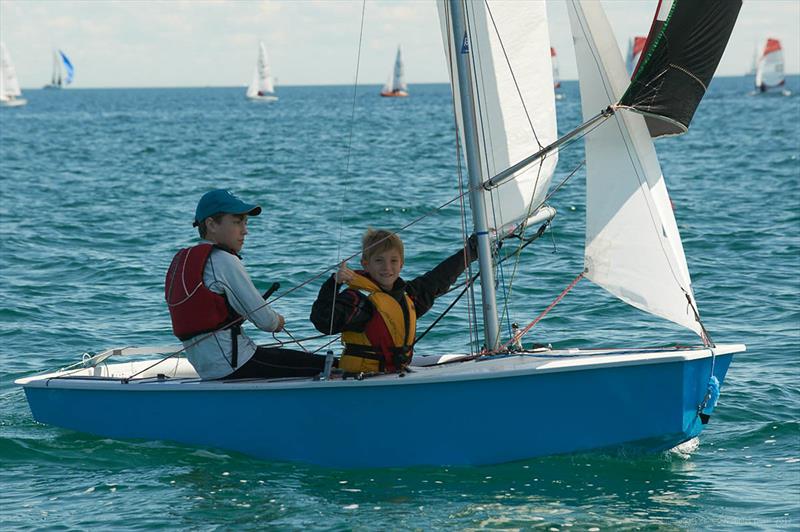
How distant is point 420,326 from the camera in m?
9.51

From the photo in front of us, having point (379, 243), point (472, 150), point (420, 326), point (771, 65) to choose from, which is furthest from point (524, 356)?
point (771, 65)

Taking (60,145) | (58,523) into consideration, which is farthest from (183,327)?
(60,145)

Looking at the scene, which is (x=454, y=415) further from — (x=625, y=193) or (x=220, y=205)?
(x=220, y=205)

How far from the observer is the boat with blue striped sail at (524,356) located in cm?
552

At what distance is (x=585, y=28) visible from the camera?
5.83 m

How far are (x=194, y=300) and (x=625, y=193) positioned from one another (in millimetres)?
2245

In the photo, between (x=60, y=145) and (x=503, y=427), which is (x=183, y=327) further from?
(x=60, y=145)

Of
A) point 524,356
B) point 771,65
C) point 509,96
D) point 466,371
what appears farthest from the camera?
point 771,65

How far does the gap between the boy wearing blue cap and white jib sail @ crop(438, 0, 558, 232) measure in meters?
1.28

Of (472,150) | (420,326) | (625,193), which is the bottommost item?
(420,326)

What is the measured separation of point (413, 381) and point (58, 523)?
1769mm

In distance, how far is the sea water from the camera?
18.0 feet

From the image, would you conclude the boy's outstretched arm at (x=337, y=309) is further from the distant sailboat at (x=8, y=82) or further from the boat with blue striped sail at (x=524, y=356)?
the distant sailboat at (x=8, y=82)

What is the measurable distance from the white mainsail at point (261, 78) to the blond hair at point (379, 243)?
223ft
